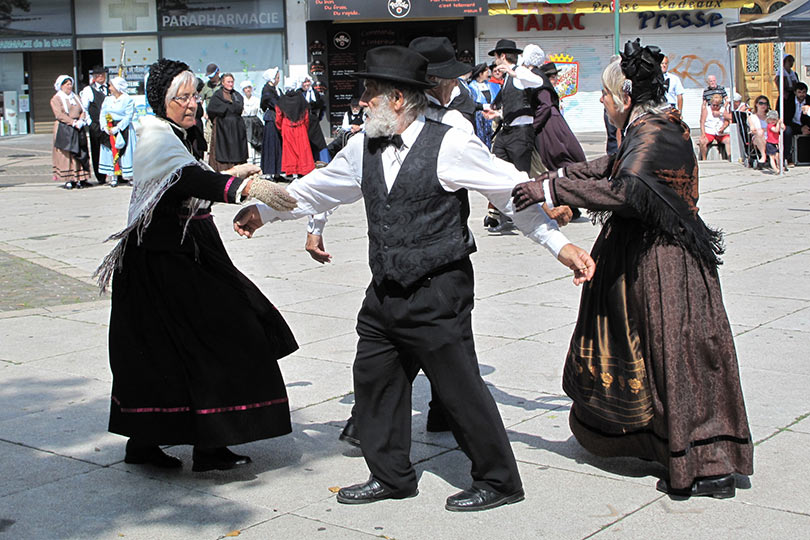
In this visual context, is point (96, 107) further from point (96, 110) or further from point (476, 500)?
point (476, 500)

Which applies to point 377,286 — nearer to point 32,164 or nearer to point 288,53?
point 32,164

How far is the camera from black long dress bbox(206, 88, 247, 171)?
16750mm

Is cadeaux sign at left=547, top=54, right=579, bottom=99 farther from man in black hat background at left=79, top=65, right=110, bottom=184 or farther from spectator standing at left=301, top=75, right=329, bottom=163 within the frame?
man in black hat background at left=79, top=65, right=110, bottom=184

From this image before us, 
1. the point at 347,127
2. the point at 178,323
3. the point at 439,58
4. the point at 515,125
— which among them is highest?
the point at 347,127

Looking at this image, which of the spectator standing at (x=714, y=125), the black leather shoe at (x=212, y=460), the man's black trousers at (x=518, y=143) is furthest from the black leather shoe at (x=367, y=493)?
the spectator standing at (x=714, y=125)

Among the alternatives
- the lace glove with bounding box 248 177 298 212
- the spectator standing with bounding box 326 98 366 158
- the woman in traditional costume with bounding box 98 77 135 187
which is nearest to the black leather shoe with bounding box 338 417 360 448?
the lace glove with bounding box 248 177 298 212

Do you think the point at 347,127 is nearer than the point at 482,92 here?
No

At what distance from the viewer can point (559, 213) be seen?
13.2 ft

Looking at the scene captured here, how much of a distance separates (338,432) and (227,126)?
12469mm

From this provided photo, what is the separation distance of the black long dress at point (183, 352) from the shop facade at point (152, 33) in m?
22.8

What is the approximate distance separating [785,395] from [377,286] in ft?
7.84

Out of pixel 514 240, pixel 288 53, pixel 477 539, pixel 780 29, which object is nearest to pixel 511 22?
pixel 288 53

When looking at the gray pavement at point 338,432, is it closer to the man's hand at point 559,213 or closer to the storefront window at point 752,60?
the man's hand at point 559,213

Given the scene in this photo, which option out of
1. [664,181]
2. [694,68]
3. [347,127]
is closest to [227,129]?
[347,127]
